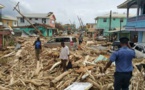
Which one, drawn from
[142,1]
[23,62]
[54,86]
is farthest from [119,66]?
[142,1]

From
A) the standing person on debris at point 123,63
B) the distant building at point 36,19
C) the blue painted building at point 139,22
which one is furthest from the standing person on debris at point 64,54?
the distant building at point 36,19

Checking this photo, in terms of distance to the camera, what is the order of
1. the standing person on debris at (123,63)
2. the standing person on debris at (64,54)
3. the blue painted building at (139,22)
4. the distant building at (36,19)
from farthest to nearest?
1. the distant building at (36,19)
2. the blue painted building at (139,22)
3. the standing person on debris at (64,54)
4. the standing person on debris at (123,63)

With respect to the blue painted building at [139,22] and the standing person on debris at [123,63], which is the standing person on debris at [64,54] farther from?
the blue painted building at [139,22]

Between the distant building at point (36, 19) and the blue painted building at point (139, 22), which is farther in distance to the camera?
the distant building at point (36, 19)

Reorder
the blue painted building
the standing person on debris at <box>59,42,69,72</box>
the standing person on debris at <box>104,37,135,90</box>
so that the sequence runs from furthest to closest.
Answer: the blue painted building → the standing person on debris at <box>59,42,69,72</box> → the standing person on debris at <box>104,37,135,90</box>

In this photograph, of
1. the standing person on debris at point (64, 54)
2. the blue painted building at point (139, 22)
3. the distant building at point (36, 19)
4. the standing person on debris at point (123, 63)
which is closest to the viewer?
the standing person on debris at point (123, 63)

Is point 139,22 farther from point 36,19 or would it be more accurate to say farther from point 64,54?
point 36,19

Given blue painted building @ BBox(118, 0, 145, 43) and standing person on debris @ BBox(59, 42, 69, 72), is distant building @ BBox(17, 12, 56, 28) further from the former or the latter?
standing person on debris @ BBox(59, 42, 69, 72)

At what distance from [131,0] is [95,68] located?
1993cm

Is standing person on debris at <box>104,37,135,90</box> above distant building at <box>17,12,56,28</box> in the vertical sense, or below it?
below

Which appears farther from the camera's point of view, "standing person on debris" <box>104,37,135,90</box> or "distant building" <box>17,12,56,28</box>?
"distant building" <box>17,12,56,28</box>

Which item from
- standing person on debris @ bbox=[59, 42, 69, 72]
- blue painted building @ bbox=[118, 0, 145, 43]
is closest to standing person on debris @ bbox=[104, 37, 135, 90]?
standing person on debris @ bbox=[59, 42, 69, 72]

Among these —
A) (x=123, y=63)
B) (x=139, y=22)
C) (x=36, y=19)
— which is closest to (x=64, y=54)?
(x=123, y=63)

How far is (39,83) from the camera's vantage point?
422 inches
